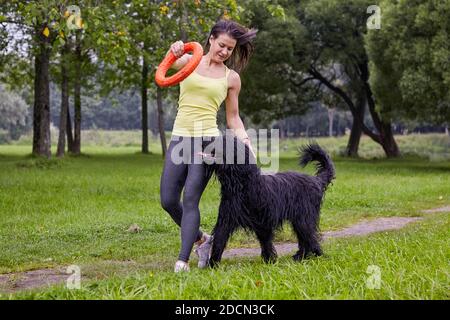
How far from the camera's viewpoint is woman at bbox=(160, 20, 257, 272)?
5273 millimetres

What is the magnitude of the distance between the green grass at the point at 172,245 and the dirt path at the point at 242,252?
262 millimetres

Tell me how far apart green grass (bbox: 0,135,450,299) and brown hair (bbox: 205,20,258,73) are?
142 cm

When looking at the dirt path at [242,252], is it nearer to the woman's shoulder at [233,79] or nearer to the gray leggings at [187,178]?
the gray leggings at [187,178]

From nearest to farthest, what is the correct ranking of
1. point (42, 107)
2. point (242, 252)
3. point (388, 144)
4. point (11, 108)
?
point (242, 252)
point (42, 107)
point (388, 144)
point (11, 108)

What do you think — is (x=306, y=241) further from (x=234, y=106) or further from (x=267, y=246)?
(x=234, y=106)

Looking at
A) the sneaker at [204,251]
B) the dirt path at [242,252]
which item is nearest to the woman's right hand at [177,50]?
the sneaker at [204,251]

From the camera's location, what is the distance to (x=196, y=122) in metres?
5.29

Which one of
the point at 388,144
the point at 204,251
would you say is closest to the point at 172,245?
the point at 204,251

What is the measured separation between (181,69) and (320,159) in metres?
1.73

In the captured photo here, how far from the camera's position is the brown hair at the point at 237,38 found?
17.4 ft

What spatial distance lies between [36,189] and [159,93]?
49.1ft

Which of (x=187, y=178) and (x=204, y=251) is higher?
(x=187, y=178)
